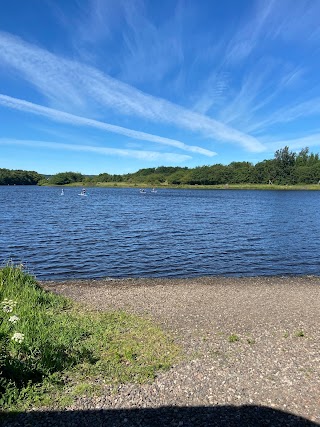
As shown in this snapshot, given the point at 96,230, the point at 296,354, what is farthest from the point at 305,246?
the point at 296,354

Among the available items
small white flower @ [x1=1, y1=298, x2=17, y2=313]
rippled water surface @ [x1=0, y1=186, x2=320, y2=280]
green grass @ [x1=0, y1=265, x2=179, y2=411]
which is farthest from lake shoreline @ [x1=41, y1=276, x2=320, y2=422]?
rippled water surface @ [x1=0, y1=186, x2=320, y2=280]

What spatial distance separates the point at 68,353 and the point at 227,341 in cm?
449

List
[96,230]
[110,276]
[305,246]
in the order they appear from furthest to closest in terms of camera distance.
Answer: [96,230] → [305,246] → [110,276]

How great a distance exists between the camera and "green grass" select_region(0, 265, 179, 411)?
274 inches

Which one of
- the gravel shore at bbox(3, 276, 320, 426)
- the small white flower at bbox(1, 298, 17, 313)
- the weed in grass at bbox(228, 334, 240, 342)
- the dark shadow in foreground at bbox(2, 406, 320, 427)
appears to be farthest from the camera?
the weed in grass at bbox(228, 334, 240, 342)

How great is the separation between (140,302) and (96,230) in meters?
25.8

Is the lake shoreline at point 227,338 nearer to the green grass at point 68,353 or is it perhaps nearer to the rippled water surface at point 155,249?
the green grass at point 68,353

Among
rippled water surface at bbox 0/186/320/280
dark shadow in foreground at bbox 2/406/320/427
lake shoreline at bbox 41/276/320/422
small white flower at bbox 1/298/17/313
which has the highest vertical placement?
small white flower at bbox 1/298/17/313

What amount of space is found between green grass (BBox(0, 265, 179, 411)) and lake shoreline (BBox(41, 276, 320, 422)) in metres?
0.53

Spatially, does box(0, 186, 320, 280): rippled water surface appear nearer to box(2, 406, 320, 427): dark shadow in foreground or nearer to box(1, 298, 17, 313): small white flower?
box(1, 298, 17, 313): small white flower

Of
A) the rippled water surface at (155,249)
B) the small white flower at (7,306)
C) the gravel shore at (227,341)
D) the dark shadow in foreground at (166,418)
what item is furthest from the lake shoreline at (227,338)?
the rippled water surface at (155,249)

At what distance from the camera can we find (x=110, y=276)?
67.4 feet

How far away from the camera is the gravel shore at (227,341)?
694 cm

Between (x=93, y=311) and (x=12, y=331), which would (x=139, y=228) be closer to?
(x=93, y=311)
